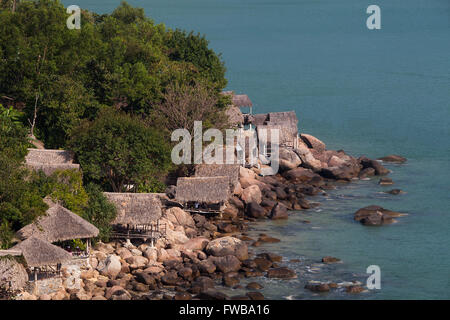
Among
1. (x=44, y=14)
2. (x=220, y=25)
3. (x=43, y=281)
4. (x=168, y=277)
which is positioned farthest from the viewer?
(x=220, y=25)

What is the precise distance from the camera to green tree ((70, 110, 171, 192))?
40.8 metres

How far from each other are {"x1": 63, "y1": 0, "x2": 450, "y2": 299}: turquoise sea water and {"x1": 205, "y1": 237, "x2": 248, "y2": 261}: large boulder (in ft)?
7.97

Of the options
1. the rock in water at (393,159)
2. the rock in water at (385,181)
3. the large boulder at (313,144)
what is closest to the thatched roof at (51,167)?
the rock in water at (385,181)

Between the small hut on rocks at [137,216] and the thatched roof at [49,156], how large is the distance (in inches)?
162

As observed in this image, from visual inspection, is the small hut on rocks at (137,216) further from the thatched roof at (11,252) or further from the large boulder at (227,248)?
the thatched roof at (11,252)

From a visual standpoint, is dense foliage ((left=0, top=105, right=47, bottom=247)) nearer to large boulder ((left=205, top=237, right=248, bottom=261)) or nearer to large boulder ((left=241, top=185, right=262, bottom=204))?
large boulder ((left=205, top=237, right=248, bottom=261))

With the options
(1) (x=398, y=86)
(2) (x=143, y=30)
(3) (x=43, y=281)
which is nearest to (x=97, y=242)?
(3) (x=43, y=281)

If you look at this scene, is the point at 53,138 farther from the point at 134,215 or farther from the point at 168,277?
the point at 168,277

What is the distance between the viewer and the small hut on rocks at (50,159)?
1558 inches

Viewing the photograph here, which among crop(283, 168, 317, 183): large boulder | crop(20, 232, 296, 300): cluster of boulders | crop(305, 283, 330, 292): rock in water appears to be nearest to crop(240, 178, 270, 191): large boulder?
crop(283, 168, 317, 183): large boulder

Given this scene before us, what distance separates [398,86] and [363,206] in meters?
57.5

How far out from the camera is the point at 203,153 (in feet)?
156

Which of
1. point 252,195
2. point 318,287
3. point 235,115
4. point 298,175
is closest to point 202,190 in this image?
point 252,195

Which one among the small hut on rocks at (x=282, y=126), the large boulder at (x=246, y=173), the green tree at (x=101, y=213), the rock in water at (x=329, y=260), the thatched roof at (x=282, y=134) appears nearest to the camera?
the green tree at (x=101, y=213)
